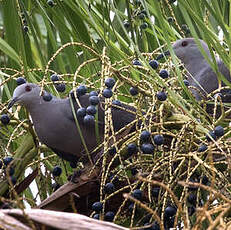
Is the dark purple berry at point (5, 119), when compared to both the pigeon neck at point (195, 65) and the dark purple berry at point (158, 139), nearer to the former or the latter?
the dark purple berry at point (158, 139)

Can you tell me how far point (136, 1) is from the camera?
2535 mm

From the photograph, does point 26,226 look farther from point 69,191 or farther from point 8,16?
point 8,16

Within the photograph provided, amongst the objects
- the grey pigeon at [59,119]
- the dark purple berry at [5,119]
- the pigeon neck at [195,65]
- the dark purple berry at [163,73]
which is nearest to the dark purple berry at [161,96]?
the dark purple berry at [163,73]

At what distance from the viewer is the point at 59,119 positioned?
8.84ft

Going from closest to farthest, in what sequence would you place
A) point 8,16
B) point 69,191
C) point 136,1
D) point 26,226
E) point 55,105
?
point 26,226
point 69,191
point 8,16
point 136,1
point 55,105

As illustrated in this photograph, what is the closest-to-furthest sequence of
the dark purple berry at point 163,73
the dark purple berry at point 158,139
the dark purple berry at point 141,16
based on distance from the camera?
the dark purple berry at point 158,139 < the dark purple berry at point 163,73 < the dark purple berry at point 141,16

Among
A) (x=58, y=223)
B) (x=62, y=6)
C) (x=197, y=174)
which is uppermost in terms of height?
(x=62, y=6)

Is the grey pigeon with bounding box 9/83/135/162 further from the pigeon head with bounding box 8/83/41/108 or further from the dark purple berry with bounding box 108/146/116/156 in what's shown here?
the dark purple berry with bounding box 108/146/116/156


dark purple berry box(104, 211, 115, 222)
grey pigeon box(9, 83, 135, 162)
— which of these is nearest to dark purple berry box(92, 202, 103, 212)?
dark purple berry box(104, 211, 115, 222)

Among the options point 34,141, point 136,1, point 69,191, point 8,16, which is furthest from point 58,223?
point 136,1

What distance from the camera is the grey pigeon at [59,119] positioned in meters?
2.59

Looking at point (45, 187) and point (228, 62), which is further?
point (45, 187)

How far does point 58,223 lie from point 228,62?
804 millimetres

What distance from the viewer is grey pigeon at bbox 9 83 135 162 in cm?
259
